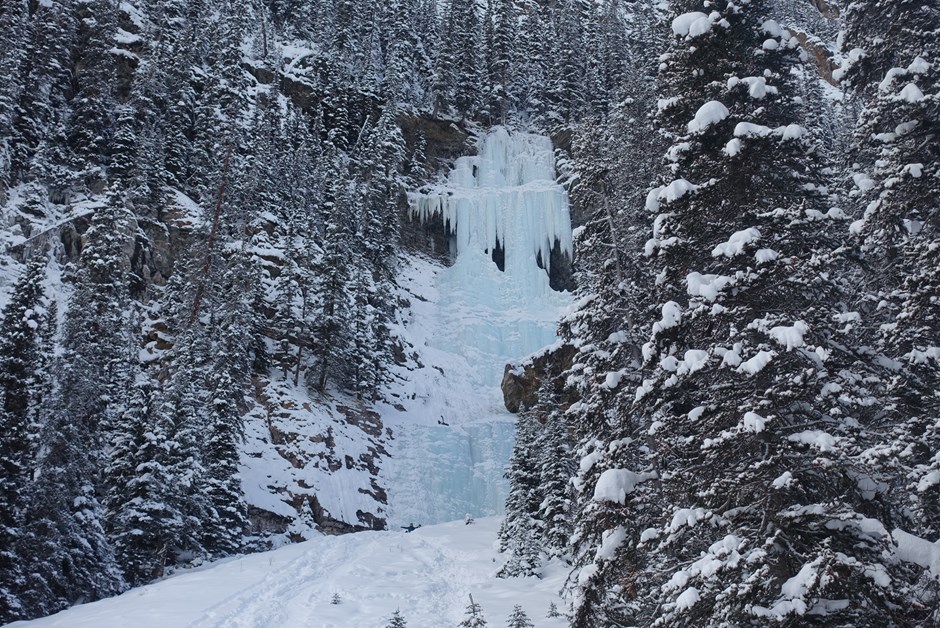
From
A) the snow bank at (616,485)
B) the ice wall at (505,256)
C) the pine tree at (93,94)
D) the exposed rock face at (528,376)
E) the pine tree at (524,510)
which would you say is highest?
the pine tree at (93,94)

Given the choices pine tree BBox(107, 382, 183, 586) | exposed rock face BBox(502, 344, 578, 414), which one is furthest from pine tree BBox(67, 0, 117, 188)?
exposed rock face BBox(502, 344, 578, 414)

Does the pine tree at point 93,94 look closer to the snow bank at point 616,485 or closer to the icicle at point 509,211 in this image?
the icicle at point 509,211

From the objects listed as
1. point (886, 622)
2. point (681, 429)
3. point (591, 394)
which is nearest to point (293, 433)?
point (591, 394)

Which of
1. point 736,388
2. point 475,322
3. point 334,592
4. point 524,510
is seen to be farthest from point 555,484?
point 475,322

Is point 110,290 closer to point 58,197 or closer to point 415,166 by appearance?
point 58,197

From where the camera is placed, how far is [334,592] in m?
14.6

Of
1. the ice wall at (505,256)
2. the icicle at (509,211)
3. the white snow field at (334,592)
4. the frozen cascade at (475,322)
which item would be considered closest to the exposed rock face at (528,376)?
the frozen cascade at (475,322)

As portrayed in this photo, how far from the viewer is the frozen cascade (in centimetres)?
3584

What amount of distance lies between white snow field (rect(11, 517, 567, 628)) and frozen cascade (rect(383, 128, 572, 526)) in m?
14.0

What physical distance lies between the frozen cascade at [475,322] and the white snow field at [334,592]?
14036 millimetres

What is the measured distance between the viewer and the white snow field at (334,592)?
1205cm

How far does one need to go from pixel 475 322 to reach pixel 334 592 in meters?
33.2

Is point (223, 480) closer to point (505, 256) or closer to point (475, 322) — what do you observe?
point (475, 322)

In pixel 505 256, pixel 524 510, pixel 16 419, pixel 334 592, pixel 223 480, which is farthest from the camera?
pixel 505 256
